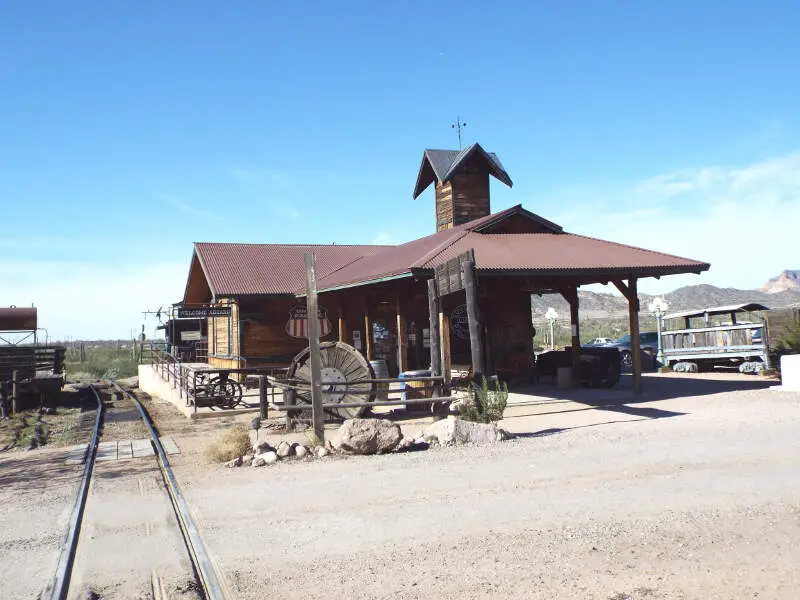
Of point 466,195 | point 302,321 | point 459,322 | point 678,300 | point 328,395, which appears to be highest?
point 678,300

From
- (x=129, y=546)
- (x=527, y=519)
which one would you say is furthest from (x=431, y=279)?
(x=129, y=546)

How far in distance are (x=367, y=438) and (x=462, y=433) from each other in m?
1.43

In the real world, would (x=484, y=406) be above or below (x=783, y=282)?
below

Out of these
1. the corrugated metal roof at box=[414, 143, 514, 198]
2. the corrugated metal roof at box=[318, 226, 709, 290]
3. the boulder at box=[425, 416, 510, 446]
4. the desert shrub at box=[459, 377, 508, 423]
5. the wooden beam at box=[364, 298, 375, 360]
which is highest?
the corrugated metal roof at box=[414, 143, 514, 198]

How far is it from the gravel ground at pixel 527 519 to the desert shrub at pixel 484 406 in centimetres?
63

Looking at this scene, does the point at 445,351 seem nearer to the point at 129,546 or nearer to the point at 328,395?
the point at 328,395

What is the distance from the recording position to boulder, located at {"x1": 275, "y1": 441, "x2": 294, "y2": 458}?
952 centimetres

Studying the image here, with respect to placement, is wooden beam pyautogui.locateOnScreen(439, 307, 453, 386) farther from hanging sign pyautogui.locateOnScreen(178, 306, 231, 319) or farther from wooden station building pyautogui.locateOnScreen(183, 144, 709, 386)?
hanging sign pyautogui.locateOnScreen(178, 306, 231, 319)

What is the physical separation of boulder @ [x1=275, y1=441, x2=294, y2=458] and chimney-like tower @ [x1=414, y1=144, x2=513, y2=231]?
13125mm

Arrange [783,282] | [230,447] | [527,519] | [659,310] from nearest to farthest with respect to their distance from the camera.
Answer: [527,519]
[230,447]
[659,310]
[783,282]

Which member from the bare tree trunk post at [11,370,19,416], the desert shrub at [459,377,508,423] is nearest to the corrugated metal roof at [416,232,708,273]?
the desert shrub at [459,377,508,423]

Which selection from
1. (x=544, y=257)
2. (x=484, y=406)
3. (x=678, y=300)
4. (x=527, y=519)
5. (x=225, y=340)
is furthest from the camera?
(x=678, y=300)

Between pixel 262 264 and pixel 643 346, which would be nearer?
pixel 262 264

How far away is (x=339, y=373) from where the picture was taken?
43.1 feet
